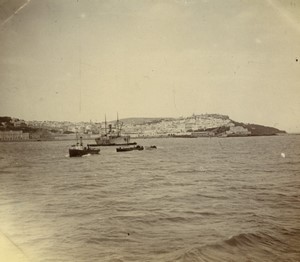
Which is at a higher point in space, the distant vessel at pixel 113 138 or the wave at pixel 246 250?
the distant vessel at pixel 113 138

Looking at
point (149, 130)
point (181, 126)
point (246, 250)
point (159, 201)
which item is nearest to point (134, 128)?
point (149, 130)

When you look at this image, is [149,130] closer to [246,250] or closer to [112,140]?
[112,140]

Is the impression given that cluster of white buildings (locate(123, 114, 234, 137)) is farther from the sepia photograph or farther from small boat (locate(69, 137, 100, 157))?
small boat (locate(69, 137, 100, 157))

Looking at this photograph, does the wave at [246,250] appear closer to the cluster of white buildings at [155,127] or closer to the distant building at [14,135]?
the cluster of white buildings at [155,127]

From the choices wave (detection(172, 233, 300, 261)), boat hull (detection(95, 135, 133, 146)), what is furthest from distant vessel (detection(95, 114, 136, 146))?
wave (detection(172, 233, 300, 261))

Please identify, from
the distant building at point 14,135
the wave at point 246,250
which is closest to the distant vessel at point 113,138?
the distant building at point 14,135

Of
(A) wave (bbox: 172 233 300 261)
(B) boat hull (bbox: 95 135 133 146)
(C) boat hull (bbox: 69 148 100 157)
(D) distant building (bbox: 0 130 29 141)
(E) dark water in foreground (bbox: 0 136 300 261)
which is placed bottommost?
(A) wave (bbox: 172 233 300 261)

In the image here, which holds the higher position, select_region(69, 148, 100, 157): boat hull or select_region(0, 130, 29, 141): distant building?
select_region(0, 130, 29, 141): distant building
